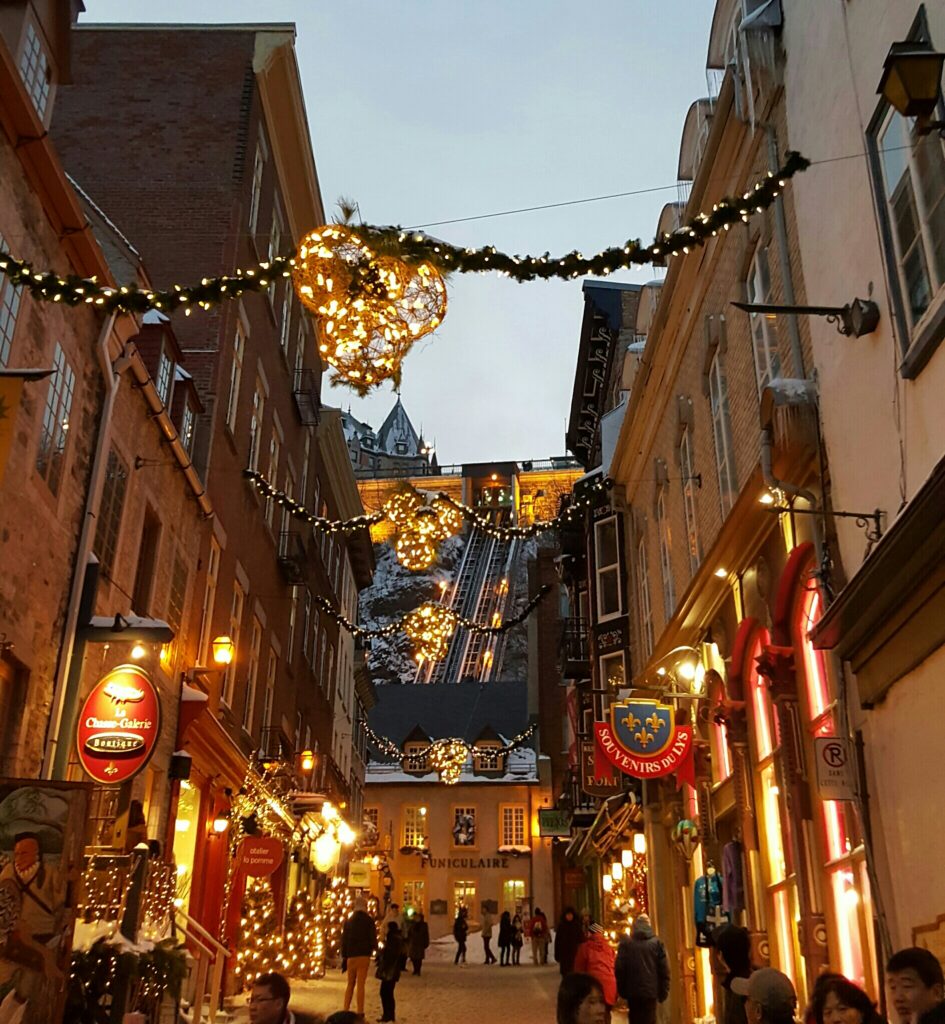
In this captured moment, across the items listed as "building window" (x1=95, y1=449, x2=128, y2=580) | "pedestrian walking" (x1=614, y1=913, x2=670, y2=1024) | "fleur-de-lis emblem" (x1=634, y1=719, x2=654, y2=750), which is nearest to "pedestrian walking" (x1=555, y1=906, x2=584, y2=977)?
"fleur-de-lis emblem" (x1=634, y1=719, x2=654, y2=750)

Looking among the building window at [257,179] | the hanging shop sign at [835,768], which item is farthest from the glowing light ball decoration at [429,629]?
the building window at [257,179]

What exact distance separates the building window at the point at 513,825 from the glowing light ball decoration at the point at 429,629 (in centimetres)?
3980

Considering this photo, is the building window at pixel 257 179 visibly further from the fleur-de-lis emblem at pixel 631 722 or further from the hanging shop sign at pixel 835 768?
the hanging shop sign at pixel 835 768

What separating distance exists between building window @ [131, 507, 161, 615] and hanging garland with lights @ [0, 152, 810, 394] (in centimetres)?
710

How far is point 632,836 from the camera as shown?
22797mm

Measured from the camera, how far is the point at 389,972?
16.0m

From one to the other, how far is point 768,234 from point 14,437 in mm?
8364

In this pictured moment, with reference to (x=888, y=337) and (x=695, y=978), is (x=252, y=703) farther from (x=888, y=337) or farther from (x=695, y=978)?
(x=888, y=337)

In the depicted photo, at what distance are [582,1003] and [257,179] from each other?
20.9 metres

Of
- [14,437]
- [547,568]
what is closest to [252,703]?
[14,437]

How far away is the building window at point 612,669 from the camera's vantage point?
75.4 ft

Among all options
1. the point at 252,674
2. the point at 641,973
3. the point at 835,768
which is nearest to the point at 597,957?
the point at 641,973

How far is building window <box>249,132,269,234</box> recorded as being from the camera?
21.7 meters

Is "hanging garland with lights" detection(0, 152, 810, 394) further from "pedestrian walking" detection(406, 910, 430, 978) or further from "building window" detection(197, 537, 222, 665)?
"pedestrian walking" detection(406, 910, 430, 978)
